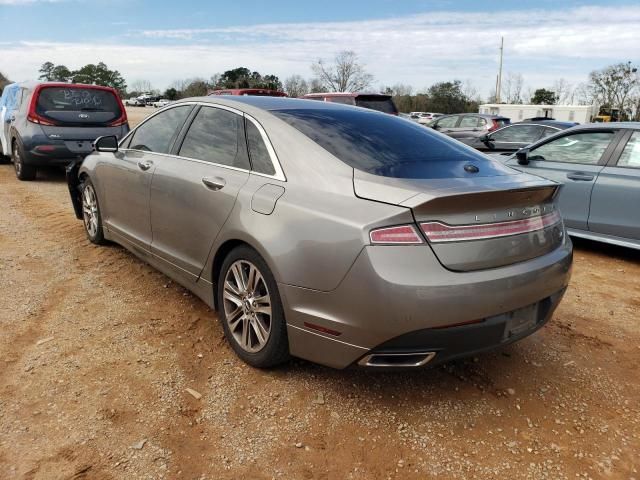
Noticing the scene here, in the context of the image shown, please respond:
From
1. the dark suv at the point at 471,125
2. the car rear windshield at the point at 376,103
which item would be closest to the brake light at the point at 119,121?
the car rear windshield at the point at 376,103

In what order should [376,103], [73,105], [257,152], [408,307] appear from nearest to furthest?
1. [408,307]
2. [257,152]
3. [73,105]
4. [376,103]

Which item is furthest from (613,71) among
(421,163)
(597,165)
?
(421,163)

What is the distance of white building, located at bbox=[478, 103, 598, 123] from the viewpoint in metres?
41.0

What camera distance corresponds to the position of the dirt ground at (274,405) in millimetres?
2348

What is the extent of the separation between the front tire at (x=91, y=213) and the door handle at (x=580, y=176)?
4.94m

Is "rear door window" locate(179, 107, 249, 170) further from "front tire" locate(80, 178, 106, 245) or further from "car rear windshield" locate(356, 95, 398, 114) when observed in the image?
"car rear windshield" locate(356, 95, 398, 114)

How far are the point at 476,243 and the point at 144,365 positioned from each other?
202cm

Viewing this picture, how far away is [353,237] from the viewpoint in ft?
7.85

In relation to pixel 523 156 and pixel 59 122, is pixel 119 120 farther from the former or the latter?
pixel 523 156

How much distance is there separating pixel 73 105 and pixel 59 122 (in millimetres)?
376

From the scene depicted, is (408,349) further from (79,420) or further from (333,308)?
(79,420)

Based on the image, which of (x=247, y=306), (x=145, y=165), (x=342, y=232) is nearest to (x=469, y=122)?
(x=145, y=165)

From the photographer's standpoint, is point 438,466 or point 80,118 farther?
point 80,118

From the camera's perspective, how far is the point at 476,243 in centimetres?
244
